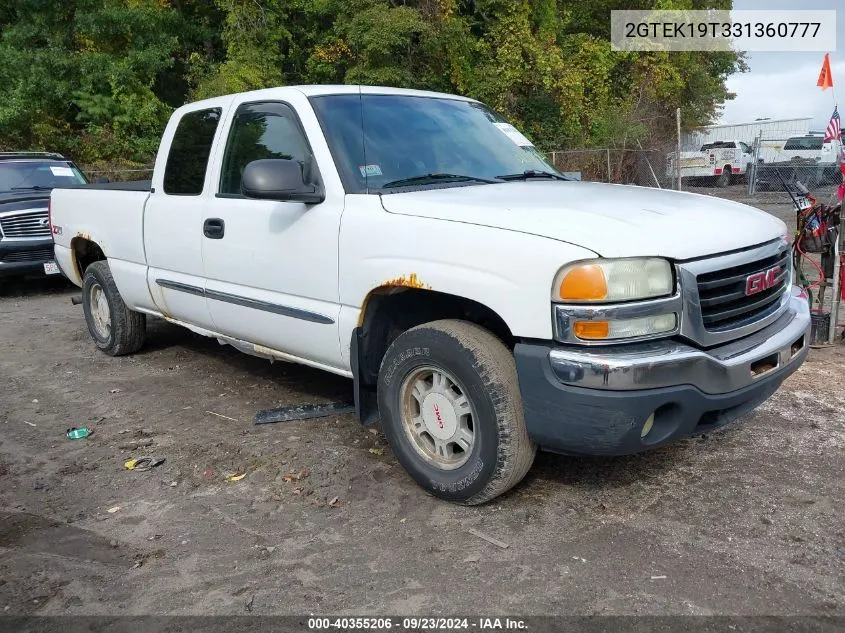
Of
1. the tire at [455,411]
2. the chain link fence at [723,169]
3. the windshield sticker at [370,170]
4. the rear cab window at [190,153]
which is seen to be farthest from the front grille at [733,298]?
the chain link fence at [723,169]

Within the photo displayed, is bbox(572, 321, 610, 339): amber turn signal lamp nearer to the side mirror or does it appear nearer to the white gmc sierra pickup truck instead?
A: the white gmc sierra pickup truck

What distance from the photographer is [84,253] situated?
661cm

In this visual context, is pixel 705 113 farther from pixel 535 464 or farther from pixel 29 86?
pixel 535 464

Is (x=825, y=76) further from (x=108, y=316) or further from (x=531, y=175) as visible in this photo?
(x=108, y=316)

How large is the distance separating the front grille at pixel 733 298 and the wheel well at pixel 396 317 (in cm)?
88

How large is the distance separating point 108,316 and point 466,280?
428cm

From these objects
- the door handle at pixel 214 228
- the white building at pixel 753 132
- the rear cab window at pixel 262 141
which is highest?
the white building at pixel 753 132

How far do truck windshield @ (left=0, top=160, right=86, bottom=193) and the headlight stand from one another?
31.8ft

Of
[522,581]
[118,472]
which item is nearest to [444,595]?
[522,581]

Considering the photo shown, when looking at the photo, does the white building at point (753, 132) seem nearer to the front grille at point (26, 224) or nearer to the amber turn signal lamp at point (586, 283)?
the front grille at point (26, 224)

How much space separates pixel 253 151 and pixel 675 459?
9.72ft

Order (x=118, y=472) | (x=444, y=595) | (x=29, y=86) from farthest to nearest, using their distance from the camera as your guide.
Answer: (x=29, y=86) → (x=118, y=472) → (x=444, y=595)

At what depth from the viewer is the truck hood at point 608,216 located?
286 cm

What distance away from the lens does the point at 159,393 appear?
17.5ft
